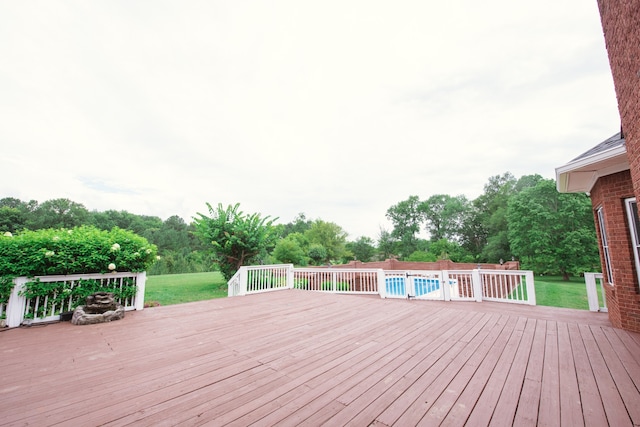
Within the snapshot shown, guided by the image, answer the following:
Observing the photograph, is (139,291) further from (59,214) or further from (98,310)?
(59,214)

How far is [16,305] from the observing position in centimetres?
368

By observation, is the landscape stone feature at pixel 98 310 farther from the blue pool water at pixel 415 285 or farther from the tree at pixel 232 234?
the blue pool water at pixel 415 285

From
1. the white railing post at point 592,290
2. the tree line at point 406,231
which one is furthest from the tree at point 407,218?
the white railing post at point 592,290

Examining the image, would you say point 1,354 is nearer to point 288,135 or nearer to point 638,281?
point 638,281

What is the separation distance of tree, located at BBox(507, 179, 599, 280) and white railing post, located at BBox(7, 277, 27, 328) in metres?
24.7

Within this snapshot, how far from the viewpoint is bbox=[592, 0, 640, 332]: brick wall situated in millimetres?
1992

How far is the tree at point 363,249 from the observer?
2559cm

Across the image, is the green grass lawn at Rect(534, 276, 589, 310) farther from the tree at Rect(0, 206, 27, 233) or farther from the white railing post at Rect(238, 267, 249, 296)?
the tree at Rect(0, 206, 27, 233)

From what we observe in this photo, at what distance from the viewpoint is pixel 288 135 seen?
10477 mm

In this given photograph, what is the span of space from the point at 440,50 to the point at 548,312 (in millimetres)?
6982

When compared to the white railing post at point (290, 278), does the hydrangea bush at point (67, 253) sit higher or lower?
higher

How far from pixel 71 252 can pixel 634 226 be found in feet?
30.0

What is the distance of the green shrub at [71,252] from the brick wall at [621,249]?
8.32 m

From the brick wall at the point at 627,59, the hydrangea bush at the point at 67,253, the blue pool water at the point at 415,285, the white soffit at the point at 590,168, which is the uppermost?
the brick wall at the point at 627,59
